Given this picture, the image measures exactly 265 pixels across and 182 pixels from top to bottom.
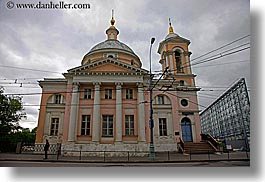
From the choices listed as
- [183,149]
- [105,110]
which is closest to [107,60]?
[105,110]

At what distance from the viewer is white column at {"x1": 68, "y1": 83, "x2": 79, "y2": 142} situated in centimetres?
1378

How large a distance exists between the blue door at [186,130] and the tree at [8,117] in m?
11.9

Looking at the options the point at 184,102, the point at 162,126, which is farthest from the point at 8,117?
the point at 184,102

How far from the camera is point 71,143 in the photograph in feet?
44.2

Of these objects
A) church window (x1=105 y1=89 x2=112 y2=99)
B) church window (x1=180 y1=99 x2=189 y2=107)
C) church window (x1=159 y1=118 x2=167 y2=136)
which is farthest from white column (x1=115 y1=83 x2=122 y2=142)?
church window (x1=180 y1=99 x2=189 y2=107)

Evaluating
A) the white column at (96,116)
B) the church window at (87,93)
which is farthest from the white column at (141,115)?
the church window at (87,93)

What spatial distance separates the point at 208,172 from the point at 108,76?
1043 cm

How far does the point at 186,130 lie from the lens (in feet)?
54.4

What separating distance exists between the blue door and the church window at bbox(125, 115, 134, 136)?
14.8 feet

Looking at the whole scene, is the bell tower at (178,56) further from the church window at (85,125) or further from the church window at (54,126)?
the church window at (54,126)

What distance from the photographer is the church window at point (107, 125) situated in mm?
14445

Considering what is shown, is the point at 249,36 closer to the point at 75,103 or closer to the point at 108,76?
the point at 108,76

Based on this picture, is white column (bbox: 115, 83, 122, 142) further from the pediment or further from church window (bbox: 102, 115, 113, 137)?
the pediment

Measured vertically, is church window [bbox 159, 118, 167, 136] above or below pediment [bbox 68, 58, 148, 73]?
below
